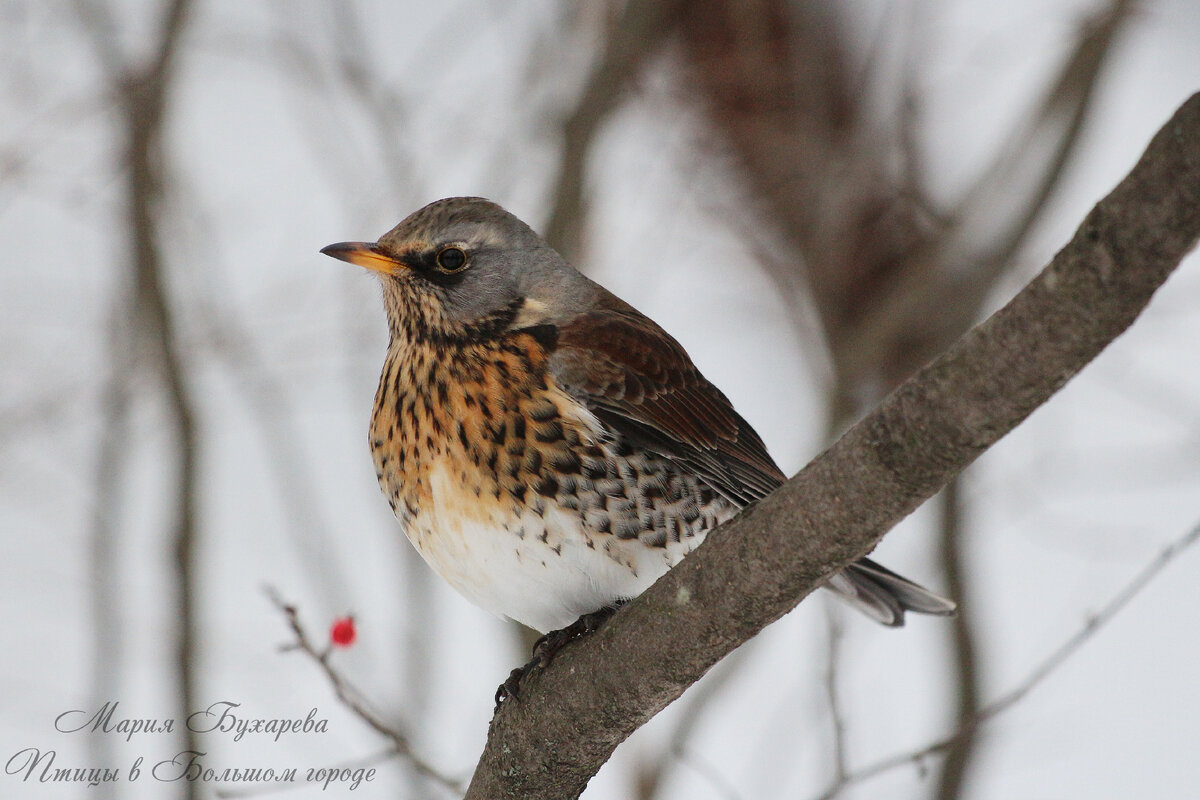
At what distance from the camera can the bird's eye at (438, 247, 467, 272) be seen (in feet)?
12.6

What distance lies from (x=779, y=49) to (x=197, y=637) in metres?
4.63

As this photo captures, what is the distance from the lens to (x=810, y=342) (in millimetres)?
6629

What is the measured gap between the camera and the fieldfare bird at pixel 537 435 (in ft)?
11.2

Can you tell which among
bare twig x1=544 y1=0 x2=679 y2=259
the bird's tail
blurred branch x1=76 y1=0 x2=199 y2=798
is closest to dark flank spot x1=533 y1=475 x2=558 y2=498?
the bird's tail

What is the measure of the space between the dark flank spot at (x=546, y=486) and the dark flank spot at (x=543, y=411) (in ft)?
0.61

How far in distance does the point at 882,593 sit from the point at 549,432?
53.8 inches

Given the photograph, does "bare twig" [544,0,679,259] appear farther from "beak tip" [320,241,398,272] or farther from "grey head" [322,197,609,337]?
"beak tip" [320,241,398,272]

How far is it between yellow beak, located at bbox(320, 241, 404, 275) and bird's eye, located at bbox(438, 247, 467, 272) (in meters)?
0.12

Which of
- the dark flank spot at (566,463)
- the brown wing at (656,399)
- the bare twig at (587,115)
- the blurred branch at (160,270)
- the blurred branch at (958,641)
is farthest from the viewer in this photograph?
the bare twig at (587,115)

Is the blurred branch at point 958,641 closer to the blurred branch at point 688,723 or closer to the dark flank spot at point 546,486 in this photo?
the blurred branch at point 688,723

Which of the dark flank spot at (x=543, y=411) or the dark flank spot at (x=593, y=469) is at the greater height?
the dark flank spot at (x=543, y=411)

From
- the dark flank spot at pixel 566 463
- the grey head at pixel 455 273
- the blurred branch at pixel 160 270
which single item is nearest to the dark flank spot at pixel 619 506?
the dark flank spot at pixel 566 463

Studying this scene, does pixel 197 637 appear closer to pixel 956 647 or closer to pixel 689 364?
pixel 689 364

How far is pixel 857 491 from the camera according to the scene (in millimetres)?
2340
